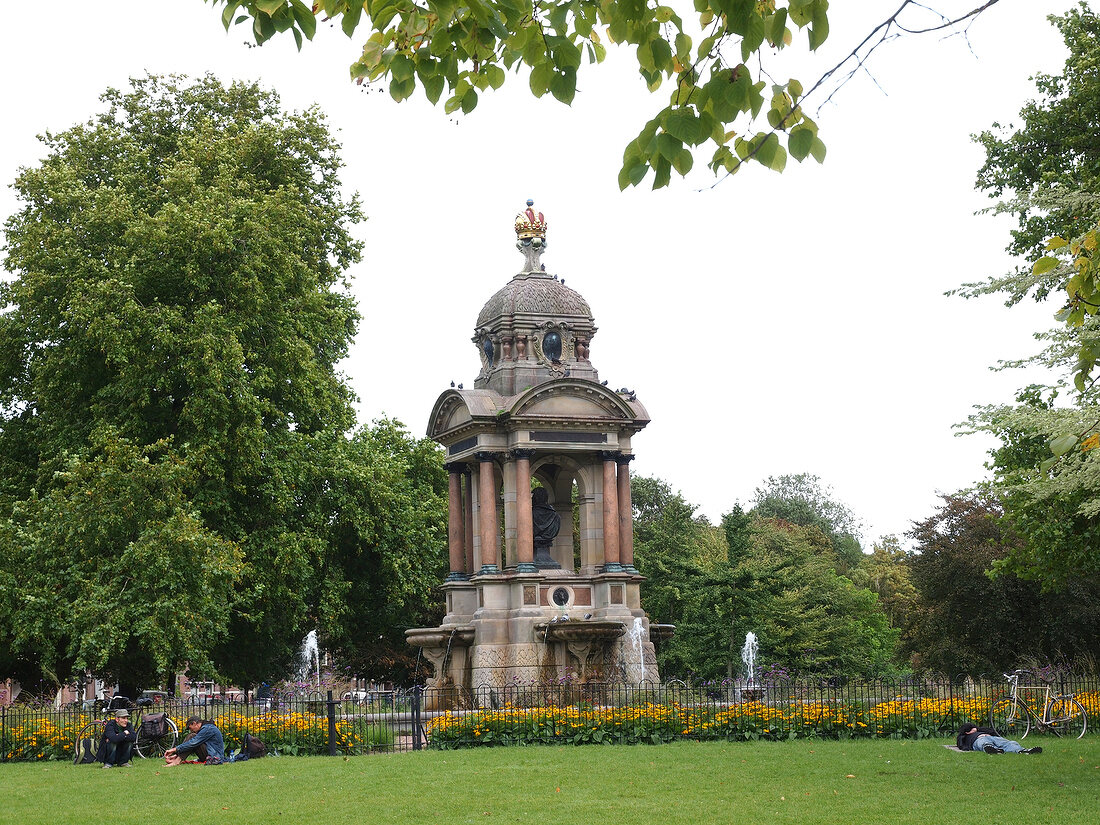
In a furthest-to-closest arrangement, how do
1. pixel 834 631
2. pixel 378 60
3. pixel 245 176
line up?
pixel 834 631 < pixel 245 176 < pixel 378 60

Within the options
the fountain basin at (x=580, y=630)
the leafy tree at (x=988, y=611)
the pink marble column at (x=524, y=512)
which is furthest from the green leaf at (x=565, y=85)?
the leafy tree at (x=988, y=611)

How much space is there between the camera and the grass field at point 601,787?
13.0 metres

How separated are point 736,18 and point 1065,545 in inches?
833

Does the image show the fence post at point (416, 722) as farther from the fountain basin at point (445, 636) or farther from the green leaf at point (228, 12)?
the green leaf at point (228, 12)

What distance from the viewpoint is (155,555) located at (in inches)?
1037

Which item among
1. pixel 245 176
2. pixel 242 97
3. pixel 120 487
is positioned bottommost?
pixel 120 487

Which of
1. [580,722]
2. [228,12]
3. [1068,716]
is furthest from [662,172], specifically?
[1068,716]

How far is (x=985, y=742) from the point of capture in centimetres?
1878

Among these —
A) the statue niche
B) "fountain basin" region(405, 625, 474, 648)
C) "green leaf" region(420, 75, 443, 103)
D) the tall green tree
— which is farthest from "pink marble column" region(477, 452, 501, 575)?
"green leaf" region(420, 75, 443, 103)

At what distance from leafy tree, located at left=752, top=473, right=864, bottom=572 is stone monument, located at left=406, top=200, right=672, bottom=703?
6161cm

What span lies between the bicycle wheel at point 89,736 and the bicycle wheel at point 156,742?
0.64 metres

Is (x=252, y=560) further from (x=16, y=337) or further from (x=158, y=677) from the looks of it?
(x=16, y=337)

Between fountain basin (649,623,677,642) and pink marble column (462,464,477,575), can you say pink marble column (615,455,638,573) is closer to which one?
fountain basin (649,623,677,642)

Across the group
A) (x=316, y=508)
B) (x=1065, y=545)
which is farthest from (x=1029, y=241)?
(x=316, y=508)
